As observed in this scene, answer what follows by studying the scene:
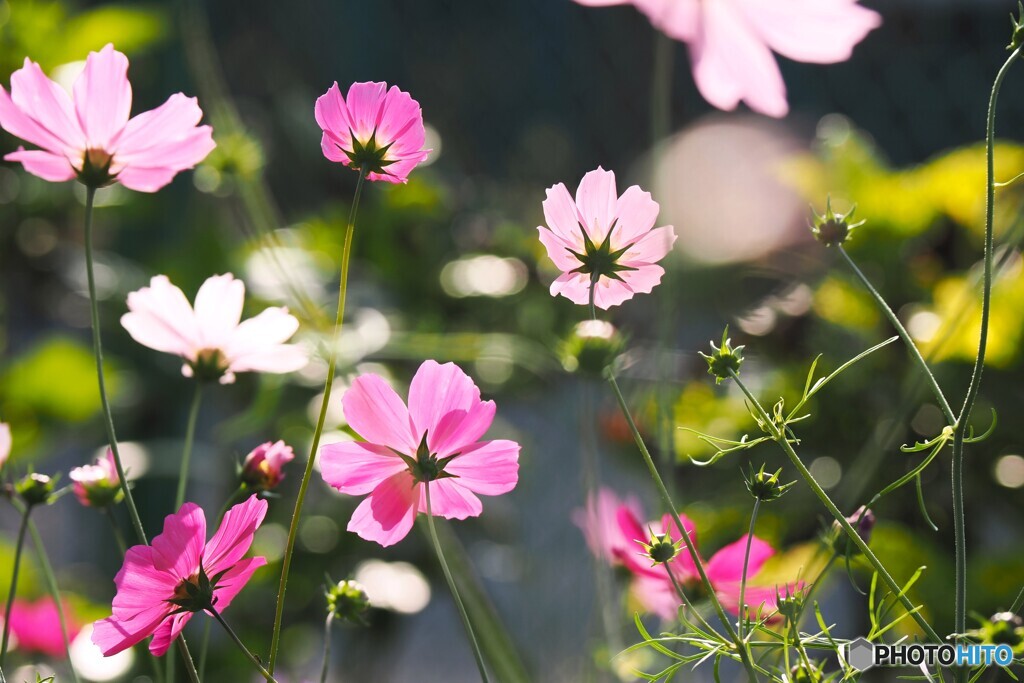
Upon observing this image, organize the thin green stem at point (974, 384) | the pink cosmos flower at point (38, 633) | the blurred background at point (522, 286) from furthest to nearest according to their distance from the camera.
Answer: the blurred background at point (522, 286) < the pink cosmos flower at point (38, 633) < the thin green stem at point (974, 384)

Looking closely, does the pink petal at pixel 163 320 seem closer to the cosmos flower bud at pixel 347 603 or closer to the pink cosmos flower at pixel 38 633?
the cosmos flower bud at pixel 347 603

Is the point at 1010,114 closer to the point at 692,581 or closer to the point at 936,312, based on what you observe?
the point at 936,312

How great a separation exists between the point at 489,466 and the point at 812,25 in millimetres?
134

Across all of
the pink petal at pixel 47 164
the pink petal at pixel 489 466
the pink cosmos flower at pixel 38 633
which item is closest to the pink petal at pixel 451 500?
the pink petal at pixel 489 466

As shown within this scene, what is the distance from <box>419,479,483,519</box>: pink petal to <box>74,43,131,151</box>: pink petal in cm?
11

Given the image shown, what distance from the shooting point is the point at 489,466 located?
0.20 metres

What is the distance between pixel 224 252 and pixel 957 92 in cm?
87

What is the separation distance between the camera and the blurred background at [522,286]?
0.61 meters

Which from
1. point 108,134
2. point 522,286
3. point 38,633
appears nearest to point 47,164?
point 108,134

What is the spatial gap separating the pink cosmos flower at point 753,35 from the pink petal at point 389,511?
0.11 metres

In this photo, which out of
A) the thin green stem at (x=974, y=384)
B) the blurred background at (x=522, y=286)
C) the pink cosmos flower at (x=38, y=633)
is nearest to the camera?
the thin green stem at (x=974, y=384)

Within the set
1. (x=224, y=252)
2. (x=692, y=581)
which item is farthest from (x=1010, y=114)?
(x=692, y=581)

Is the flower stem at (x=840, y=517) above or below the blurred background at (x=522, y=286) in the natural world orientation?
below

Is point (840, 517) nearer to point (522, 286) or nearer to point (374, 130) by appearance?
point (374, 130)
